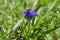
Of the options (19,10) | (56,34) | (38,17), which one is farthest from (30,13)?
(19,10)

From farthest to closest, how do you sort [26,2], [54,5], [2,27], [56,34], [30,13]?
[26,2], [54,5], [2,27], [56,34], [30,13]

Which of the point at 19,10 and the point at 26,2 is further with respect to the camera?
the point at 26,2

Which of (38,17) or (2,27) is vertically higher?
(38,17)

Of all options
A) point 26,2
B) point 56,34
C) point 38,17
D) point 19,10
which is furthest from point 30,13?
point 26,2

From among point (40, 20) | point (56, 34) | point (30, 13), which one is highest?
point (30, 13)

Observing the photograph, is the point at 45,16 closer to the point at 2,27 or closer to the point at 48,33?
the point at 48,33

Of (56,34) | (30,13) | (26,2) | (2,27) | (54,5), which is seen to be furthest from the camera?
(26,2)
